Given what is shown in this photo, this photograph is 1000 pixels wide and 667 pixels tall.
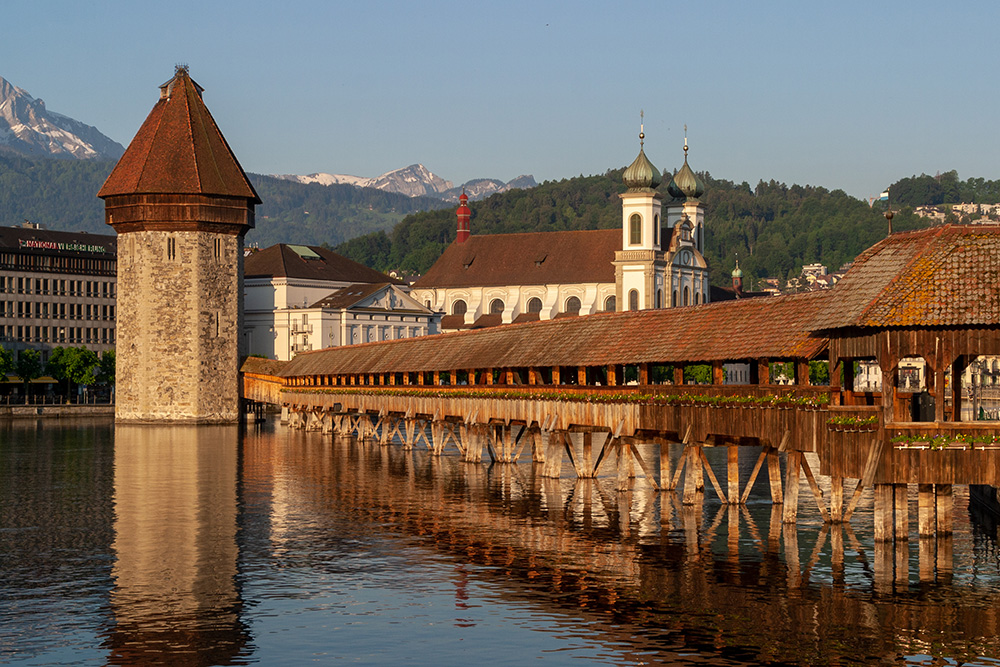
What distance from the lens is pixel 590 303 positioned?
170m

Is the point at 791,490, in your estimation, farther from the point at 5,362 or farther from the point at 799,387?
the point at 5,362

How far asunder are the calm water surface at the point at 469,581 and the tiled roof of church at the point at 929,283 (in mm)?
5644

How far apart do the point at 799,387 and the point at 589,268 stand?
447 feet

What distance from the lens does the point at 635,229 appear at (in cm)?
16388

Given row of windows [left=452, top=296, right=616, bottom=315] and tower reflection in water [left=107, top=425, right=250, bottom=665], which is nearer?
tower reflection in water [left=107, top=425, right=250, bottom=665]

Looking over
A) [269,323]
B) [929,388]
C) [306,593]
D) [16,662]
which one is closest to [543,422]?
[929,388]

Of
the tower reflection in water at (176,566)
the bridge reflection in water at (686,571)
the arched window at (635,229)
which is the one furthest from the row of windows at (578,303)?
the bridge reflection in water at (686,571)

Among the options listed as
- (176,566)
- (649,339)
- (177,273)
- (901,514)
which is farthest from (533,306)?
(901,514)

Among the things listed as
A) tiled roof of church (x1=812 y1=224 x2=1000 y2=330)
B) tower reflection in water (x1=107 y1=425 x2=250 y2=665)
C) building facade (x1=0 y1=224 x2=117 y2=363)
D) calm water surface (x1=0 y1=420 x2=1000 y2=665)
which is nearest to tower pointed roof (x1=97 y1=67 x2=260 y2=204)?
building facade (x1=0 y1=224 x2=117 y2=363)

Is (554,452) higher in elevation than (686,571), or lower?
higher

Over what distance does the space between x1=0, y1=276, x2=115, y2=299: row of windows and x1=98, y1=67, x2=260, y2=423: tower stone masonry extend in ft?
113

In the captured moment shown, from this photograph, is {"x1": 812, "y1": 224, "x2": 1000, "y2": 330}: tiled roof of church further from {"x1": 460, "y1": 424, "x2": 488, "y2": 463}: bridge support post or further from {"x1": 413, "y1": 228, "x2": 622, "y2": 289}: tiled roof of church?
{"x1": 413, "y1": 228, "x2": 622, "y2": 289}: tiled roof of church

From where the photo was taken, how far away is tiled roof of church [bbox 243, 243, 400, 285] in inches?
5901

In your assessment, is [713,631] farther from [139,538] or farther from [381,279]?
[381,279]
